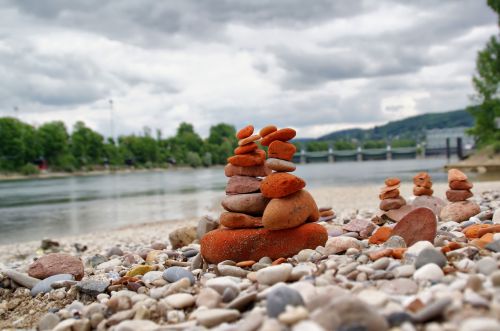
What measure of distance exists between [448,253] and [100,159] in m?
142

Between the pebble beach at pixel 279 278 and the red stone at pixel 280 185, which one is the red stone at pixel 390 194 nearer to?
the pebble beach at pixel 279 278

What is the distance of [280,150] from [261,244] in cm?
137

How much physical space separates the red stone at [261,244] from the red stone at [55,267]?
2.14 meters

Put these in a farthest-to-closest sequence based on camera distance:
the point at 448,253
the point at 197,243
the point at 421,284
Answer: the point at 197,243 → the point at 448,253 → the point at 421,284

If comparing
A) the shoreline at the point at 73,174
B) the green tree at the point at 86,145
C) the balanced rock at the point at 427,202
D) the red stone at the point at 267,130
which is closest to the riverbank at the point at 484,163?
the balanced rock at the point at 427,202

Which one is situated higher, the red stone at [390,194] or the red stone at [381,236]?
the red stone at [390,194]

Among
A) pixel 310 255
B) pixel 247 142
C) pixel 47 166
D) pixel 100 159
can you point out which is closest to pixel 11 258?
pixel 247 142

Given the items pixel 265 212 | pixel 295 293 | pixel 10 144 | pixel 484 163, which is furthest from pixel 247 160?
pixel 10 144

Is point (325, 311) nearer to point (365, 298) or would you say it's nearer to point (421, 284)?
point (365, 298)

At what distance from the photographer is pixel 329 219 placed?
438 inches

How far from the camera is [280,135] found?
686 cm

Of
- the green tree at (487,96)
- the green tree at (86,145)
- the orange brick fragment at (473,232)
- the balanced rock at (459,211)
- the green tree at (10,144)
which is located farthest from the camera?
the green tree at (86,145)

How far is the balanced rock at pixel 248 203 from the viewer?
21.9ft

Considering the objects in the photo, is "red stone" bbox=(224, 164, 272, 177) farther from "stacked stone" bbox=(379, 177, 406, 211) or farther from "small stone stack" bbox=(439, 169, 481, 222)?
"small stone stack" bbox=(439, 169, 481, 222)
